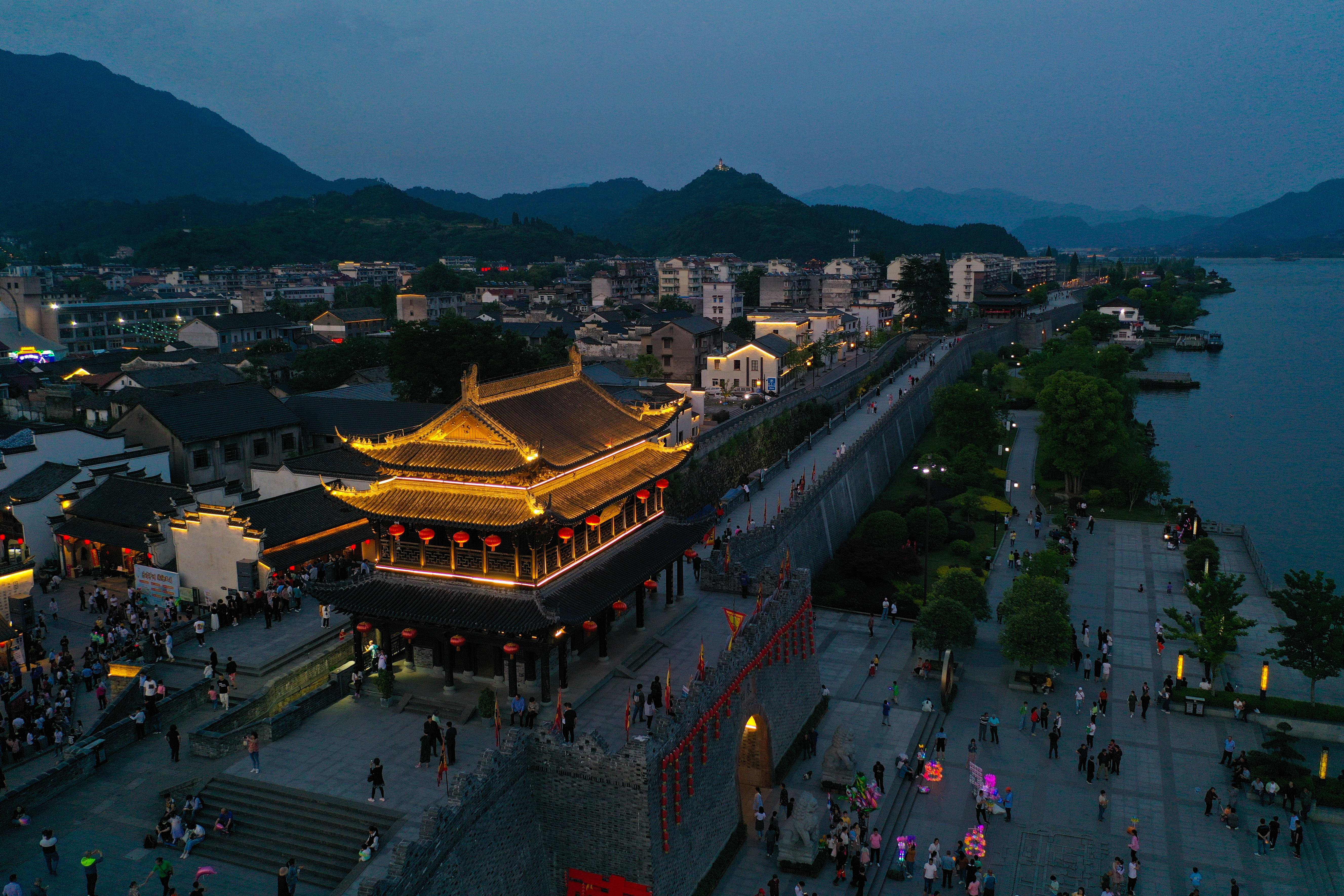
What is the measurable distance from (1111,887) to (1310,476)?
55.0 meters

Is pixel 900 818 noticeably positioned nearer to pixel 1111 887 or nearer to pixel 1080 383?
pixel 1111 887

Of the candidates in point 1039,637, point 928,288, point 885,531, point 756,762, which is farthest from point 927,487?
point 928,288

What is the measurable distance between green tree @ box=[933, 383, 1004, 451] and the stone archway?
41.1 meters

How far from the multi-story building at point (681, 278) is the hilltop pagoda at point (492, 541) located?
125004 mm

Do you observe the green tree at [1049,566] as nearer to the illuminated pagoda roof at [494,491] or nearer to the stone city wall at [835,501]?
the stone city wall at [835,501]

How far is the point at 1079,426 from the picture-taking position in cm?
5347

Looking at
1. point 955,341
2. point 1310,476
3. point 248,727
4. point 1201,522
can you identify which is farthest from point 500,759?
point 955,341

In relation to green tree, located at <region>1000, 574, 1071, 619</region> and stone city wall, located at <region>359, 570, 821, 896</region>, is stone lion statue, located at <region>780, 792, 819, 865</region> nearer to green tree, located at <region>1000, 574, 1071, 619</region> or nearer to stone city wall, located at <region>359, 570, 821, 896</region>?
stone city wall, located at <region>359, 570, 821, 896</region>

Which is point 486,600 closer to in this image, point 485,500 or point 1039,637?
point 485,500

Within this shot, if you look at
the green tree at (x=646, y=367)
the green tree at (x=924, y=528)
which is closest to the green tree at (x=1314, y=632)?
the green tree at (x=924, y=528)

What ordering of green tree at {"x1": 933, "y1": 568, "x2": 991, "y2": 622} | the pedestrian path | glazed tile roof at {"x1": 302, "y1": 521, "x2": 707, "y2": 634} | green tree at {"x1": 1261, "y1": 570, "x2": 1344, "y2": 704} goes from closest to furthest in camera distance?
glazed tile roof at {"x1": 302, "y1": 521, "x2": 707, "y2": 634} < green tree at {"x1": 1261, "y1": 570, "x2": 1344, "y2": 704} < green tree at {"x1": 933, "y1": 568, "x2": 991, "y2": 622} < the pedestrian path

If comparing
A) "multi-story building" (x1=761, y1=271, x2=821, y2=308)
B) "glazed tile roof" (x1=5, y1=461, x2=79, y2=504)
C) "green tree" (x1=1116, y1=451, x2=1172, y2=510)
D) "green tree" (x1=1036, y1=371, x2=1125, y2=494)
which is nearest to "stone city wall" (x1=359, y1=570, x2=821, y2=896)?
"glazed tile roof" (x1=5, y1=461, x2=79, y2=504)

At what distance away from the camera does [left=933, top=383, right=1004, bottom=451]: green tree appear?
62.3 m

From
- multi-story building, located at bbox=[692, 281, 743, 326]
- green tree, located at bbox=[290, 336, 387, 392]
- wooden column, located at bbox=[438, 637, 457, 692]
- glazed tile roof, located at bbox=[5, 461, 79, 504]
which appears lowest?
wooden column, located at bbox=[438, 637, 457, 692]
